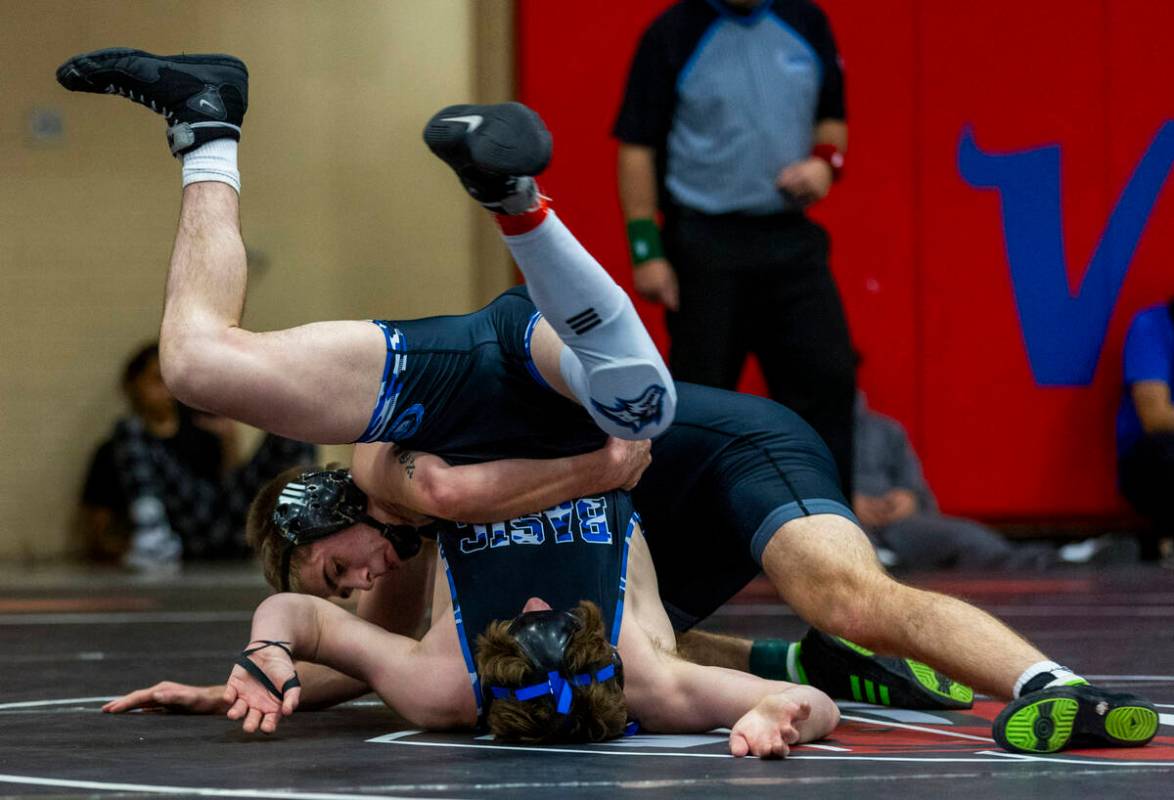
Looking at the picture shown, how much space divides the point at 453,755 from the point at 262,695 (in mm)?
320

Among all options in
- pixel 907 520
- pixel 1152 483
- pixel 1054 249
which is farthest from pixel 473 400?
pixel 1054 249

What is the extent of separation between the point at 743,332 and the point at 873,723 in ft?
7.22

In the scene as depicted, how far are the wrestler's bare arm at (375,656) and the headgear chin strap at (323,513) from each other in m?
0.12

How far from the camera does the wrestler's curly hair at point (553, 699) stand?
8.06 feet

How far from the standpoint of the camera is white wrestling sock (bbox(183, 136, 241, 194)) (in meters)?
2.80

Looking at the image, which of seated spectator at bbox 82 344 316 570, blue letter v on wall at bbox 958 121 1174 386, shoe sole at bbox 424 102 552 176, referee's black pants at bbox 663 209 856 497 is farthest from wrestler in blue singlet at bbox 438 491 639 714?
blue letter v on wall at bbox 958 121 1174 386

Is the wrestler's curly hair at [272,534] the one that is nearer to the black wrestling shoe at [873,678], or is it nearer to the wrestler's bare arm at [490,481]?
the wrestler's bare arm at [490,481]

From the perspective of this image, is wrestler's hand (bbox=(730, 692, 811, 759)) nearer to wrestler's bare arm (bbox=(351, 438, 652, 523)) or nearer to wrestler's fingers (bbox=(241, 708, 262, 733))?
wrestler's bare arm (bbox=(351, 438, 652, 523))

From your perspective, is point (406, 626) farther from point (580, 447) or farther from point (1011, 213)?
point (1011, 213)

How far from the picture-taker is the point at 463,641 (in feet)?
8.93

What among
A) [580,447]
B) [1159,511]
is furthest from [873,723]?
[1159,511]

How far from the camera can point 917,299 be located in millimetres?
7766

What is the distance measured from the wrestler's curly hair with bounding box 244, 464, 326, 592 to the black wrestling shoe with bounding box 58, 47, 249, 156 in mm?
577

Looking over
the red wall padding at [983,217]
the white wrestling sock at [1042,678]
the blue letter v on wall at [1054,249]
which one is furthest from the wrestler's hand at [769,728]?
the blue letter v on wall at [1054,249]
